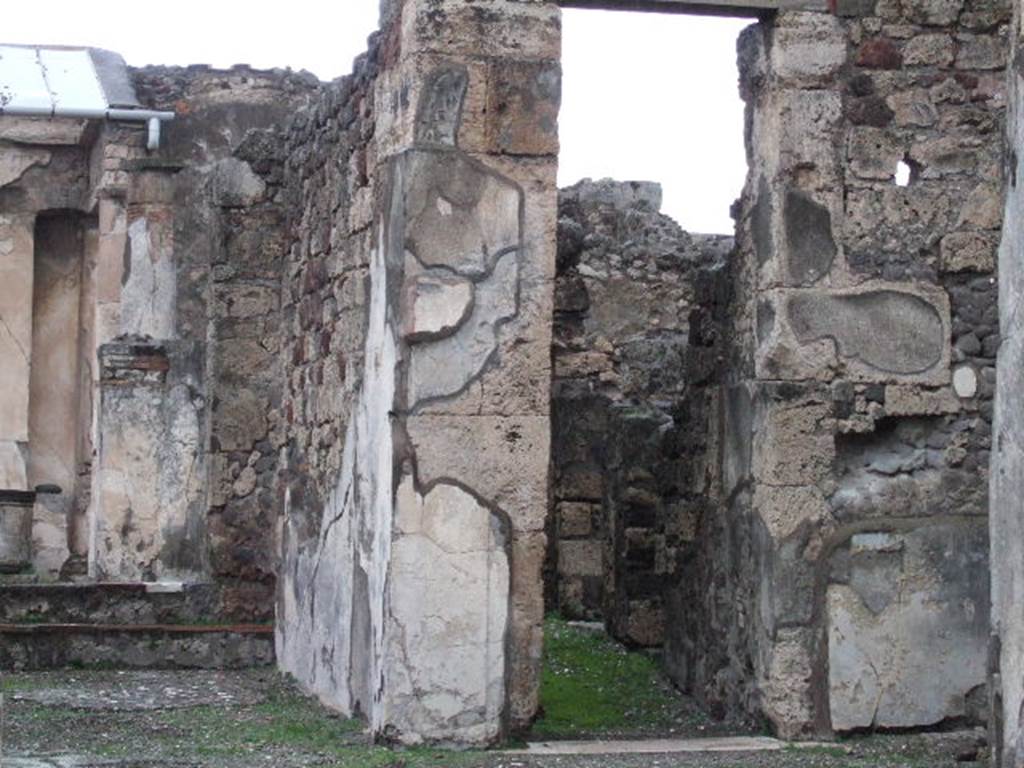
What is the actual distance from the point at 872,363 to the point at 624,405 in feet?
12.2

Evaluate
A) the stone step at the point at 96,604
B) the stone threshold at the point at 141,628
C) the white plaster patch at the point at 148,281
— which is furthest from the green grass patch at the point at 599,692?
the white plaster patch at the point at 148,281

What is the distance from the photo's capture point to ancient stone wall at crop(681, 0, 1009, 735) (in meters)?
7.17

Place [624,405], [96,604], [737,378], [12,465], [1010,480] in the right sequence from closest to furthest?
[1010,480] < [737,378] < [96,604] < [624,405] < [12,465]

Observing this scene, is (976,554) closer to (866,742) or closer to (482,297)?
(866,742)

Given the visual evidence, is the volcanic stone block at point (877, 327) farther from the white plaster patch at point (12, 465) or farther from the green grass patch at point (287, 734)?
the white plaster patch at point (12, 465)

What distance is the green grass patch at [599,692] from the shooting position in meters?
7.85

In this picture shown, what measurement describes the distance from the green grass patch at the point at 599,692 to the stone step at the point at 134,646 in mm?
1360

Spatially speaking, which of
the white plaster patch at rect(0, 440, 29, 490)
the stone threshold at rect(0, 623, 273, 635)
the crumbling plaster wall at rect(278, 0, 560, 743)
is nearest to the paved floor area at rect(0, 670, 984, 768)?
→ the crumbling plaster wall at rect(278, 0, 560, 743)

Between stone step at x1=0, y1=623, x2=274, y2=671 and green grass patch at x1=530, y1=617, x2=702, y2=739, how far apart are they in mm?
1360

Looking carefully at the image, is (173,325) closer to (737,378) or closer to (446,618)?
(737,378)

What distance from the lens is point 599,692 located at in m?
8.69

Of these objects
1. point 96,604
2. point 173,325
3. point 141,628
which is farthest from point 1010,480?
point 173,325

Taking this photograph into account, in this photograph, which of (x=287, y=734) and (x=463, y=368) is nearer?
(x=463, y=368)

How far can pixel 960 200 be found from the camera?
734cm
